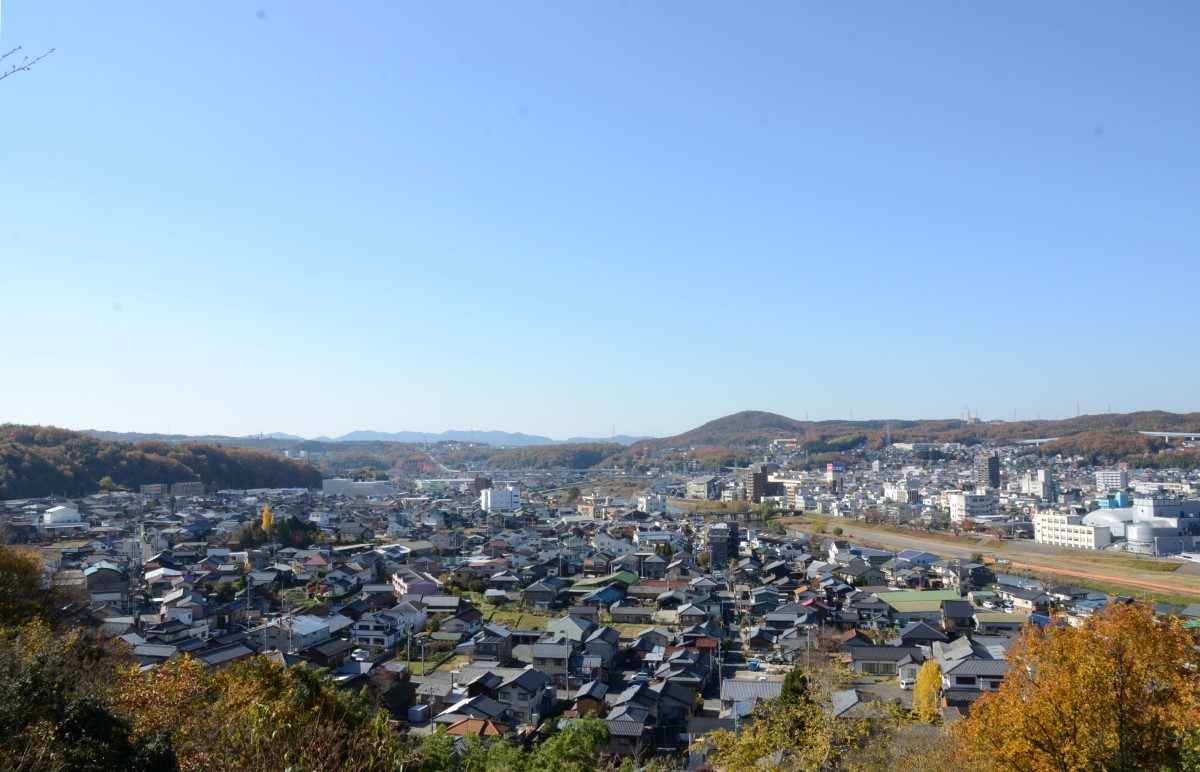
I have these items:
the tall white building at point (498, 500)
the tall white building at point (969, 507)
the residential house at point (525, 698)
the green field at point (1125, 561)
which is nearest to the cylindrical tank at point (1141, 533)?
the green field at point (1125, 561)

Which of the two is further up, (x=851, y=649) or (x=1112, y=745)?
(x=1112, y=745)

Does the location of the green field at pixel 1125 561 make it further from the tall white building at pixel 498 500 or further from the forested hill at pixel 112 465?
the forested hill at pixel 112 465

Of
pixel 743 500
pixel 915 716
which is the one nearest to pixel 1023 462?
pixel 743 500

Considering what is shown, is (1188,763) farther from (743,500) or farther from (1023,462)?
(1023,462)

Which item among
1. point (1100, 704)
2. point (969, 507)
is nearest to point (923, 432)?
point (969, 507)

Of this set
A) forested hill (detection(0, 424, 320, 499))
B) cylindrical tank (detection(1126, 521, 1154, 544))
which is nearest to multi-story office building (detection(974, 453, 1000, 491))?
cylindrical tank (detection(1126, 521, 1154, 544))

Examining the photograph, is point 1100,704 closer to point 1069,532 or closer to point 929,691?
point 929,691
